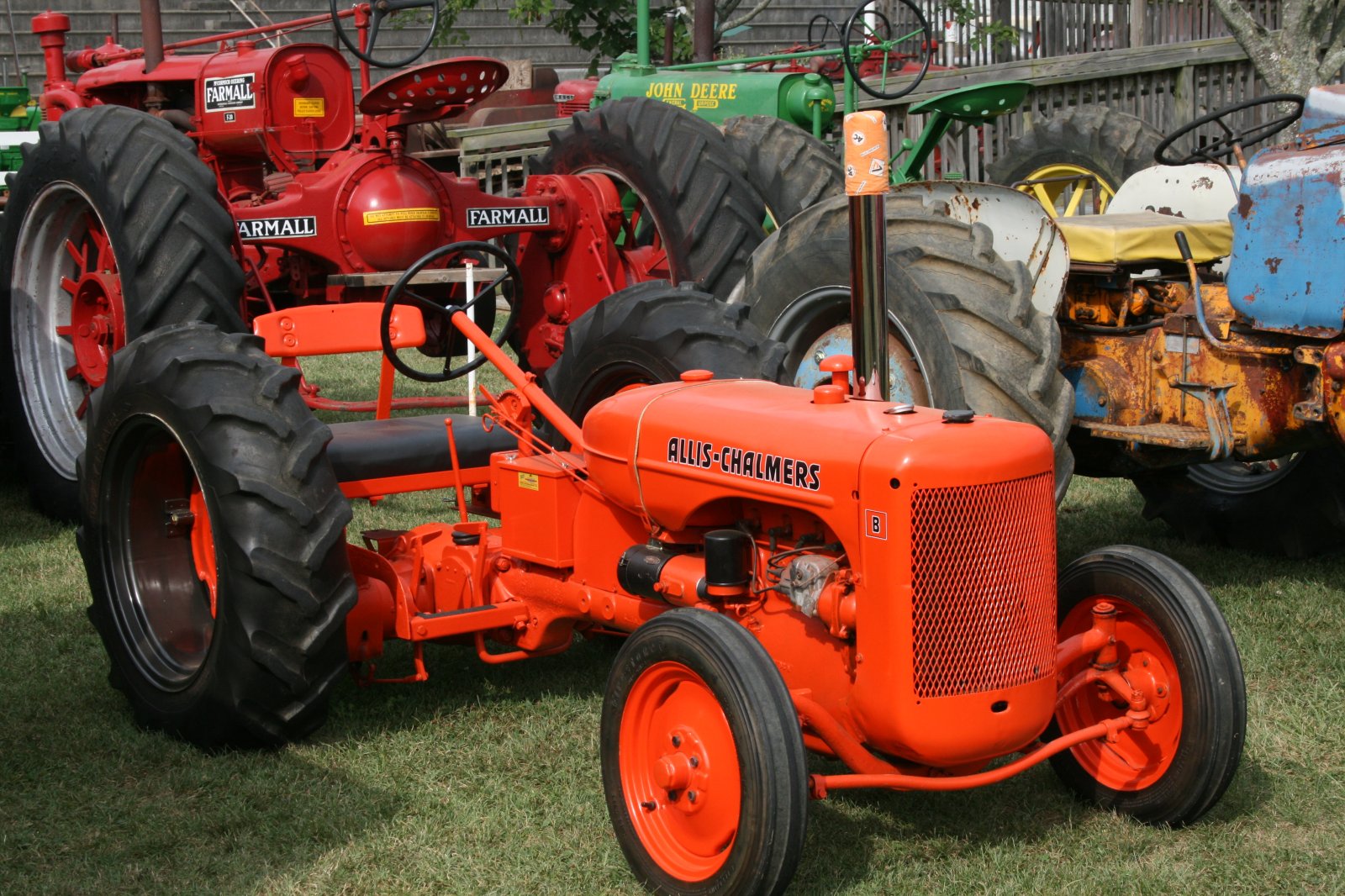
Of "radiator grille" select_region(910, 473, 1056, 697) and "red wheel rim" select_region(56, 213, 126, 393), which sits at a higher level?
"red wheel rim" select_region(56, 213, 126, 393)

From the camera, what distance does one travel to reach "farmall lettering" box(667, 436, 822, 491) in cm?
321

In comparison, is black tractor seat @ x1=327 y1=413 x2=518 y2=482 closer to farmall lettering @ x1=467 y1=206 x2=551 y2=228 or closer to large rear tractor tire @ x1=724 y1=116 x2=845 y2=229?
farmall lettering @ x1=467 y1=206 x2=551 y2=228

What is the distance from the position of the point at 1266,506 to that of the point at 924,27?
453 centimetres

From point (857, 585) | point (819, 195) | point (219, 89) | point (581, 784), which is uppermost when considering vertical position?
point (219, 89)

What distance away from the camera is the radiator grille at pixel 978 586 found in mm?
3020

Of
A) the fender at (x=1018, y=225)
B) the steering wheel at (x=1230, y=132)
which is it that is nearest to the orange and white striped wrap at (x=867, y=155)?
the fender at (x=1018, y=225)

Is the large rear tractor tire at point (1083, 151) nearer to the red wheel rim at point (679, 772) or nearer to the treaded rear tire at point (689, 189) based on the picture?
the treaded rear tire at point (689, 189)

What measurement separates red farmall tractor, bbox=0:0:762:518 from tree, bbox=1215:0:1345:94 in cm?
368

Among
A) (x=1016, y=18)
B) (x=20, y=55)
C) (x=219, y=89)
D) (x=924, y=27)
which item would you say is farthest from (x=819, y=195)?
(x=20, y=55)

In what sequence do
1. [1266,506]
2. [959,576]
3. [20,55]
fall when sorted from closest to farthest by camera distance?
[959,576]
[1266,506]
[20,55]

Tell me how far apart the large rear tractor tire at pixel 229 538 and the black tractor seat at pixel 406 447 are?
0.42 meters

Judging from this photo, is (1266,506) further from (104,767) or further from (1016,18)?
(1016,18)

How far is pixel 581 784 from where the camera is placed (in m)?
3.87

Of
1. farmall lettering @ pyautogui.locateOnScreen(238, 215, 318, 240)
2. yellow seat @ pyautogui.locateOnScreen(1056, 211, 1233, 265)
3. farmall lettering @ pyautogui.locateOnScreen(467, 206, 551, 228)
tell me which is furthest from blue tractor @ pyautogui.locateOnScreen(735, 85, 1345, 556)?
farmall lettering @ pyautogui.locateOnScreen(238, 215, 318, 240)
